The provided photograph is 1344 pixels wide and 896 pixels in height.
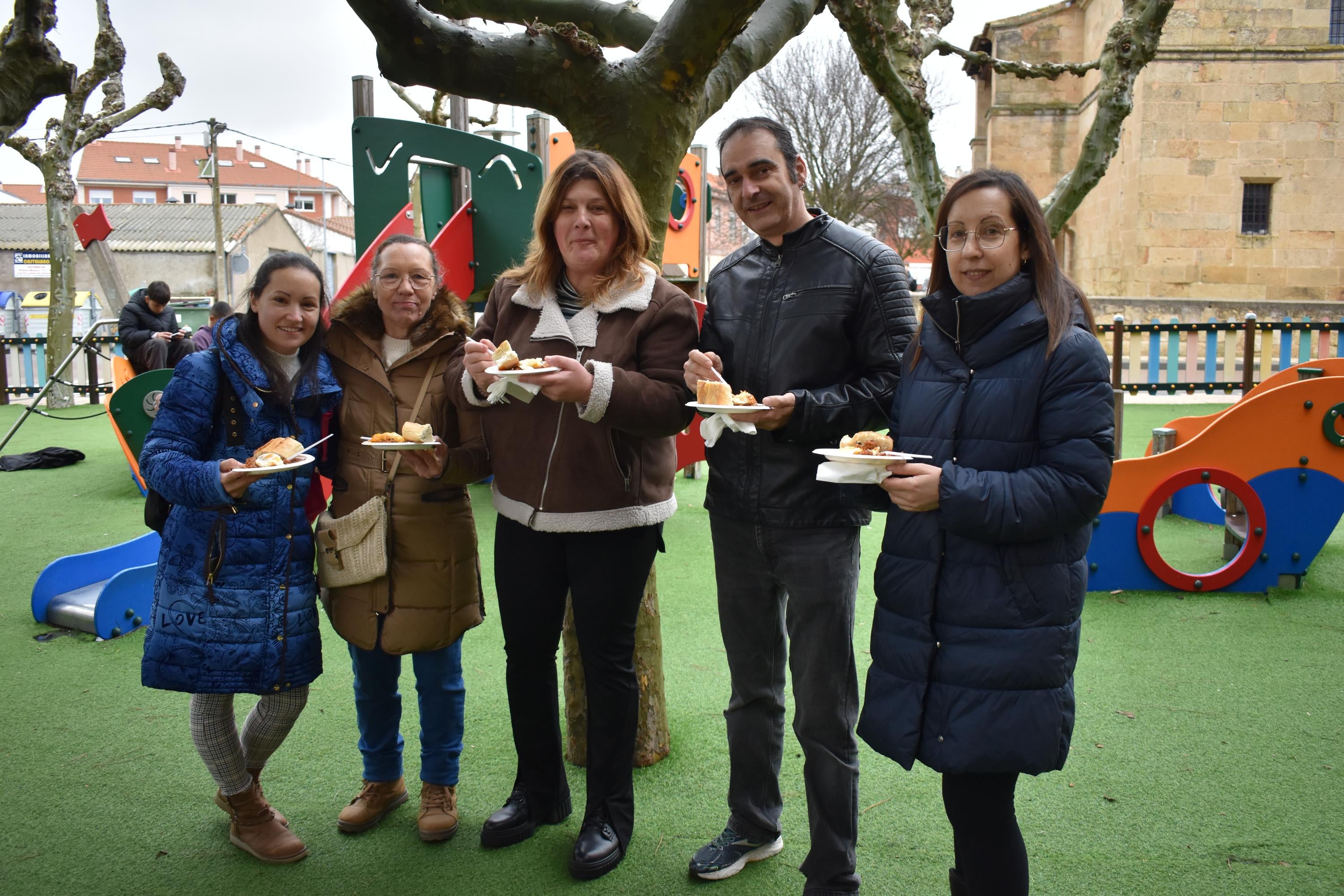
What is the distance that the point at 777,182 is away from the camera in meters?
2.37

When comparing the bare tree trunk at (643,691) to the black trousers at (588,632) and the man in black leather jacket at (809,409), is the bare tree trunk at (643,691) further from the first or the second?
the man in black leather jacket at (809,409)

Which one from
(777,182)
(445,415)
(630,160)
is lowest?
(445,415)

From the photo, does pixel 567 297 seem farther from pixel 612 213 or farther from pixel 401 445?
pixel 401 445

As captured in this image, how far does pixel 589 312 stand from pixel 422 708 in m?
1.38

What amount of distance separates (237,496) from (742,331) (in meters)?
1.44

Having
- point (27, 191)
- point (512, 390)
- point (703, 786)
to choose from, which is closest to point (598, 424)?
point (512, 390)

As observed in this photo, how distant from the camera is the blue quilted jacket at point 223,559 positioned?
A: 253cm

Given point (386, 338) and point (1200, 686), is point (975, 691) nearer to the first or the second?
point (386, 338)

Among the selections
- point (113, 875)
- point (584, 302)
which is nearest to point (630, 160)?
point (584, 302)

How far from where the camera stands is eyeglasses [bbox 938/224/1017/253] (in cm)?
196

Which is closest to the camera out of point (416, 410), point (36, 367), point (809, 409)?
point (809, 409)

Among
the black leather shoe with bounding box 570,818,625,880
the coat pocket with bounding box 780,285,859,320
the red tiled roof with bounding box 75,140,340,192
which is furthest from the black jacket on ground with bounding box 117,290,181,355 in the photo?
the red tiled roof with bounding box 75,140,340,192

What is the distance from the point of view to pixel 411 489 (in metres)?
2.74

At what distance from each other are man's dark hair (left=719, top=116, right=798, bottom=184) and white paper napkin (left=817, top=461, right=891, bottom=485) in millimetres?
875
